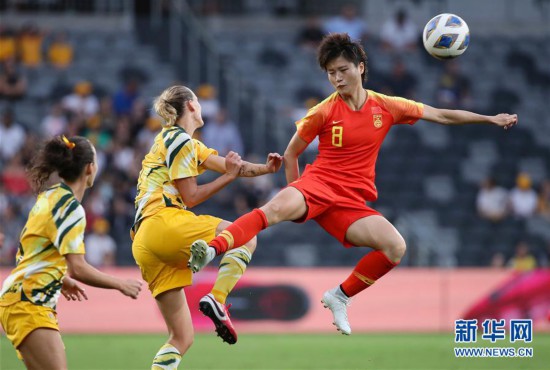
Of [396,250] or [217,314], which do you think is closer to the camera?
[217,314]

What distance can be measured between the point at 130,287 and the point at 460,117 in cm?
356

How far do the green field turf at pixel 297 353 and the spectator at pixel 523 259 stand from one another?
109 inches

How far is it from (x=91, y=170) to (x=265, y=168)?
157 centimetres

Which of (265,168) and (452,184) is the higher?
(265,168)

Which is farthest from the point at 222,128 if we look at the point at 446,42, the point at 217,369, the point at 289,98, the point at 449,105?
the point at 446,42

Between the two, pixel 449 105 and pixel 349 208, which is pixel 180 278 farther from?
pixel 449 105

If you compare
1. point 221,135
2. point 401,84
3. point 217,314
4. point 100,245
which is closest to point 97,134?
point 221,135

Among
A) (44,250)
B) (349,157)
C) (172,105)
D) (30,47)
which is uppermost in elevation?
(172,105)

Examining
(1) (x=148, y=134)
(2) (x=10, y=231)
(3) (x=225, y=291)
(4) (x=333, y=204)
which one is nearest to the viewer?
(3) (x=225, y=291)

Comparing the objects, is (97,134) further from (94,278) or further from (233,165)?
(94,278)

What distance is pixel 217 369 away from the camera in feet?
39.2

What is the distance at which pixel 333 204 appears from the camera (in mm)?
9109

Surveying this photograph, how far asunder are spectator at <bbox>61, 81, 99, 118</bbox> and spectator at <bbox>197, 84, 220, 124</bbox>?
2.01 meters
